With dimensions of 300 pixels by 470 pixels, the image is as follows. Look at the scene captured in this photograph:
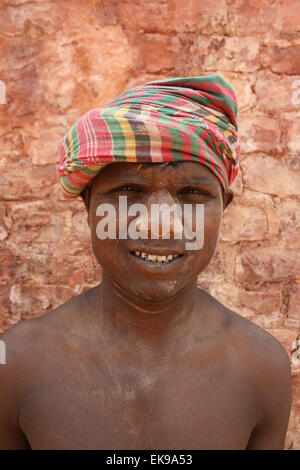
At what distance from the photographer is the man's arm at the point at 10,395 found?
1456 millimetres

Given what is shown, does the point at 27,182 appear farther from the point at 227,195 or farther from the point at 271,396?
the point at 271,396

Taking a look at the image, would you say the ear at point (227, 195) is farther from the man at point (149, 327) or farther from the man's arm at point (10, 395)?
the man's arm at point (10, 395)

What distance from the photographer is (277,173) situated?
7.25 feet

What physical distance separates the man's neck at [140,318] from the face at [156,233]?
126 millimetres

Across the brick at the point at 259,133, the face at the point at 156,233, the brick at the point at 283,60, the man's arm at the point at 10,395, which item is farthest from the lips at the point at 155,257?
the brick at the point at 283,60

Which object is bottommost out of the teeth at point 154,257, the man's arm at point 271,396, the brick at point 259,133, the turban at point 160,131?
the man's arm at point 271,396

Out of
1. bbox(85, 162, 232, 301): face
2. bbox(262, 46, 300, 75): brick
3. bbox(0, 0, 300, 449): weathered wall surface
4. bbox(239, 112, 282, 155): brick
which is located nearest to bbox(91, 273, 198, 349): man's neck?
bbox(85, 162, 232, 301): face

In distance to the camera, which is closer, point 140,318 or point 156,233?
point 156,233

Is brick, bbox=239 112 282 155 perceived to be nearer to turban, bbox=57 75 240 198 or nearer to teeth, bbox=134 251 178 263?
turban, bbox=57 75 240 198

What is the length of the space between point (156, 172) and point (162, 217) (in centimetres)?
12

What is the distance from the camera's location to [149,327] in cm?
148

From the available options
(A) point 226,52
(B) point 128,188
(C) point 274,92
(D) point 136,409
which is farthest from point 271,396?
(A) point 226,52

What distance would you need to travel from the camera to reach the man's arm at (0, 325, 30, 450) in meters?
1.46
